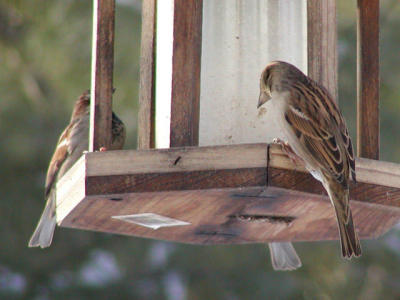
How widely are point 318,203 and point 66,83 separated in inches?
174

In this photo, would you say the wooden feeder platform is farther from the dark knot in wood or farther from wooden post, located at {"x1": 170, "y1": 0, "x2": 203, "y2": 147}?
wooden post, located at {"x1": 170, "y1": 0, "x2": 203, "y2": 147}

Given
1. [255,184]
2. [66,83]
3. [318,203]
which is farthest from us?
[66,83]

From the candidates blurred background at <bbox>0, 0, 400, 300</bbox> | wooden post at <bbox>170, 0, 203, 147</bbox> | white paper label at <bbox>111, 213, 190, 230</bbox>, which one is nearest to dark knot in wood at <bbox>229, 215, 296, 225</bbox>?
white paper label at <bbox>111, 213, 190, 230</bbox>

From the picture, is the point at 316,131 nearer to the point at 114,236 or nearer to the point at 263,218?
the point at 263,218

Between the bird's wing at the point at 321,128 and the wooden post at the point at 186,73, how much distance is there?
0.39 m

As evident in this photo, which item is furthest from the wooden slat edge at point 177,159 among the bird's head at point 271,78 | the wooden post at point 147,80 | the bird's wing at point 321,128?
the wooden post at point 147,80

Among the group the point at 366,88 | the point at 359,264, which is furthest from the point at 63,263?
the point at 366,88

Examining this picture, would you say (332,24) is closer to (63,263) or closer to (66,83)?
(66,83)

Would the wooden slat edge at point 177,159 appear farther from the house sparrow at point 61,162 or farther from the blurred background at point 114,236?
the blurred background at point 114,236

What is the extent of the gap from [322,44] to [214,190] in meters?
1.10

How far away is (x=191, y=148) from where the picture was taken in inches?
164

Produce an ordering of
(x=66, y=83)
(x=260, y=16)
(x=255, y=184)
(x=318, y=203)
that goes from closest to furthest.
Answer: (x=255, y=184) < (x=318, y=203) < (x=260, y=16) < (x=66, y=83)

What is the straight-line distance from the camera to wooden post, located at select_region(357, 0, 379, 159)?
4949 millimetres

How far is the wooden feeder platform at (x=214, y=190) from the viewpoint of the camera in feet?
13.5
